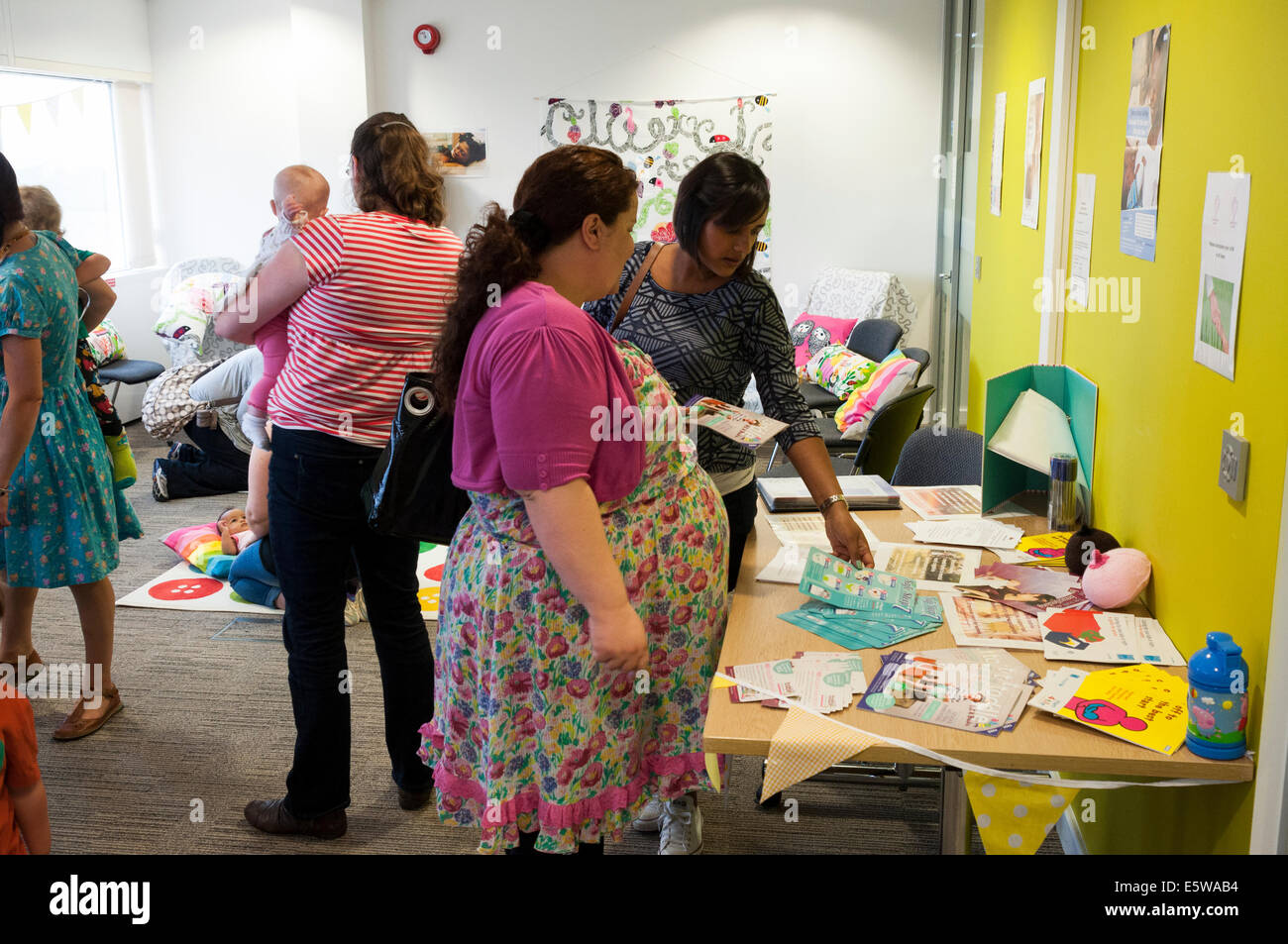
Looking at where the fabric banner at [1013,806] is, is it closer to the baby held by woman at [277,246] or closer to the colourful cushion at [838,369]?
the baby held by woman at [277,246]

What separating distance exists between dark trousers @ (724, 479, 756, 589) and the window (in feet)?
17.3

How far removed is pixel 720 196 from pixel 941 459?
129 centimetres

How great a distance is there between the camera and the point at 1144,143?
215cm

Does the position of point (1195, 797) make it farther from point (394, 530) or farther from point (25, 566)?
point (25, 566)

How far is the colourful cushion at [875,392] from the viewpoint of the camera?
15.8ft

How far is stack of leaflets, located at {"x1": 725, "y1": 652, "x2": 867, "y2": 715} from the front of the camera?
1726 millimetres

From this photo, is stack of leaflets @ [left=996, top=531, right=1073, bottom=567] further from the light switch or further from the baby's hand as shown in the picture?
the baby's hand

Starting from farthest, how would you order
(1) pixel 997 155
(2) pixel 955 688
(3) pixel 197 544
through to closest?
1. (3) pixel 197 544
2. (1) pixel 997 155
3. (2) pixel 955 688

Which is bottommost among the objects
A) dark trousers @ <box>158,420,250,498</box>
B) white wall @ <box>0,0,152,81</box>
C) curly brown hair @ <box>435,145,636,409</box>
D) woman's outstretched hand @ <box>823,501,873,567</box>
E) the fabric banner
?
dark trousers @ <box>158,420,250,498</box>

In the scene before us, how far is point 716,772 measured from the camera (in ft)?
5.67

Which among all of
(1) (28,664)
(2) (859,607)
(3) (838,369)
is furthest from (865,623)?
(3) (838,369)

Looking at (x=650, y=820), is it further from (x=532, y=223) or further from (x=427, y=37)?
(x=427, y=37)

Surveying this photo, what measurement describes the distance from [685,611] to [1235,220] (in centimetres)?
101

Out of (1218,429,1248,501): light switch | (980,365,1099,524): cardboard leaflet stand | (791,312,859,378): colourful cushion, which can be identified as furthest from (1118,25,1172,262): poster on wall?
(791,312,859,378): colourful cushion
